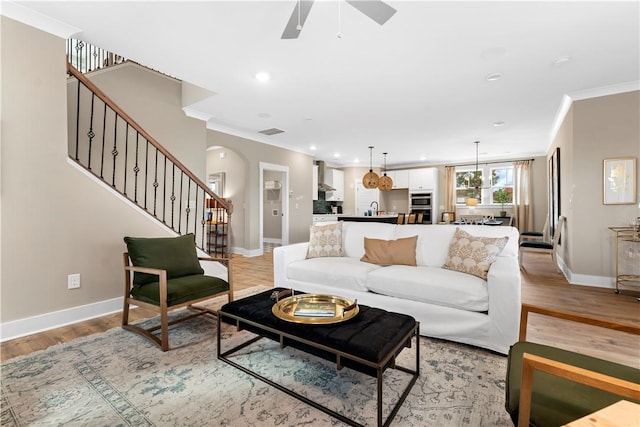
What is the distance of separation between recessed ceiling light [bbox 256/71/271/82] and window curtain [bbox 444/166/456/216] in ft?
23.8

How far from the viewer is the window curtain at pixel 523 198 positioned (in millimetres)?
7828

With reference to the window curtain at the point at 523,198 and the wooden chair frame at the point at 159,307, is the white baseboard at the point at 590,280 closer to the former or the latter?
the window curtain at the point at 523,198

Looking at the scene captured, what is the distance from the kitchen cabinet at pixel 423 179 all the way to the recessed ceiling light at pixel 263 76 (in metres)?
6.85

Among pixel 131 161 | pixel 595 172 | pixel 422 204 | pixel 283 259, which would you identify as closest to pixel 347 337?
pixel 283 259

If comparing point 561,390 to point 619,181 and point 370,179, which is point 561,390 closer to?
point 619,181

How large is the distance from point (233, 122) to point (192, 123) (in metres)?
0.78

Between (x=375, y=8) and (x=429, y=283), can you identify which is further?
(x=429, y=283)

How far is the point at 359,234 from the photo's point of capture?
3.38 meters

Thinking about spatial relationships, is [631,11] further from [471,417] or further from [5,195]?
[5,195]

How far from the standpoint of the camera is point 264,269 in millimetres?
4961

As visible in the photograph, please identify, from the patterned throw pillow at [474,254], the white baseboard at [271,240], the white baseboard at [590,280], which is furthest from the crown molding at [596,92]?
the white baseboard at [271,240]

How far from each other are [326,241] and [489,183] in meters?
7.18

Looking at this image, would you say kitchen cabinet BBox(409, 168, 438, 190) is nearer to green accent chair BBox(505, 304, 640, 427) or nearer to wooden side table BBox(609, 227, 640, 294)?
wooden side table BBox(609, 227, 640, 294)

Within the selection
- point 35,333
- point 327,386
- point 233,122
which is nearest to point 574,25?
point 327,386
